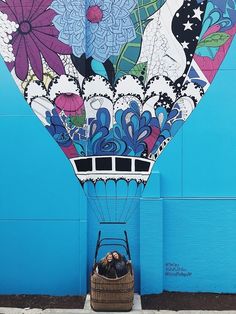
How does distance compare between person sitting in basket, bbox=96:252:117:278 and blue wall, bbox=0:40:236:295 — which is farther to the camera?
blue wall, bbox=0:40:236:295

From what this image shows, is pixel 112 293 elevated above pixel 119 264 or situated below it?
below

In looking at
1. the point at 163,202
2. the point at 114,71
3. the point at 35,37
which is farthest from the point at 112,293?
the point at 35,37

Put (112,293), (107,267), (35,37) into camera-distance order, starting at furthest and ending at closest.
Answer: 1. (35,37)
2. (107,267)
3. (112,293)

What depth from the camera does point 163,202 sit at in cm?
540

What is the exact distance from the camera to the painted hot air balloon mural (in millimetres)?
Result: 5383

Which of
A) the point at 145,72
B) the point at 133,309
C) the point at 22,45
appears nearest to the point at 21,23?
the point at 22,45

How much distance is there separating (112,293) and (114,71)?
2771 millimetres

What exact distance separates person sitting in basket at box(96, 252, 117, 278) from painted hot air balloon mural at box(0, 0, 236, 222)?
0.63 metres

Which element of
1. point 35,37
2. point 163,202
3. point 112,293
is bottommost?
point 112,293

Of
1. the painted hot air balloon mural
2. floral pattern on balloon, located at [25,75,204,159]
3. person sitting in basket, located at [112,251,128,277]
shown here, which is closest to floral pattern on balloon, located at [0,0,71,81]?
the painted hot air balloon mural

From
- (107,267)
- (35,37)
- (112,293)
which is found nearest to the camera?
(112,293)

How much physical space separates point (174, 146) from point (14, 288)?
9.24ft

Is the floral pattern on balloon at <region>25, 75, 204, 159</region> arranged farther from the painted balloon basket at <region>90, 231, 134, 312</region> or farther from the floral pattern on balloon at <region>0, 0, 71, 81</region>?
the painted balloon basket at <region>90, 231, 134, 312</region>

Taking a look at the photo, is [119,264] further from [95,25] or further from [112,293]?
[95,25]
